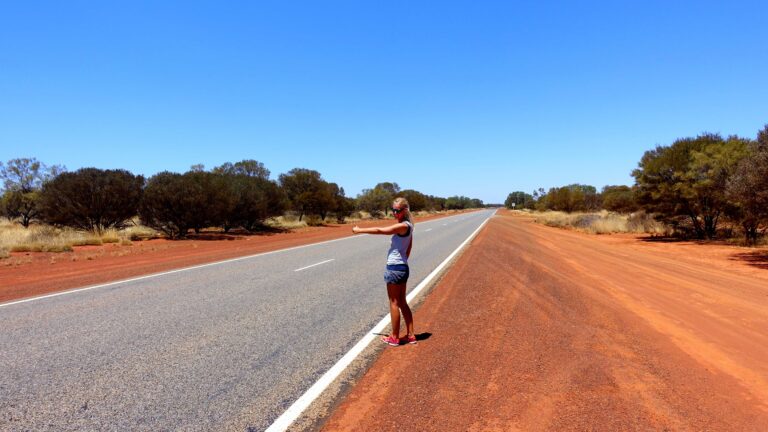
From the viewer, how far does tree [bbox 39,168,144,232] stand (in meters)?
24.1

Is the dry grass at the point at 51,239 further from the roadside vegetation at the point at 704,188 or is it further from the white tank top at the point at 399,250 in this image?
the roadside vegetation at the point at 704,188

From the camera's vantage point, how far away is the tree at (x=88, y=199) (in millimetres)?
24109

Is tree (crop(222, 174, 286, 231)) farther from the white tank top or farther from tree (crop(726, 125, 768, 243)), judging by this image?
tree (crop(726, 125, 768, 243))

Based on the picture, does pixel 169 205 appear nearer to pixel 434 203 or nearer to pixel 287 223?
pixel 287 223

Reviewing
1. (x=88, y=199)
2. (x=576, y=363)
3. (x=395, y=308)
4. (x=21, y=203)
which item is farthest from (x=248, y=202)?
(x=576, y=363)

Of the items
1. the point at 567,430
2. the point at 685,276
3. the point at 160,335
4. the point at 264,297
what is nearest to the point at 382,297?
the point at 264,297

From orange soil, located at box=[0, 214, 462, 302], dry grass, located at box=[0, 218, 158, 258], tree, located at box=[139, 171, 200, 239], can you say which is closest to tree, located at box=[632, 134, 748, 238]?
orange soil, located at box=[0, 214, 462, 302]

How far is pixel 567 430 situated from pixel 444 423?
3.09ft

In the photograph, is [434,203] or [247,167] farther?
[434,203]

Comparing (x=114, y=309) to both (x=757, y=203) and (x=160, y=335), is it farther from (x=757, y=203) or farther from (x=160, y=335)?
(x=757, y=203)

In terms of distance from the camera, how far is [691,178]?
2023 cm

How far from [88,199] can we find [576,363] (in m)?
27.6

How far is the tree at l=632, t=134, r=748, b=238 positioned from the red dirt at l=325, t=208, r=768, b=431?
11353 mm

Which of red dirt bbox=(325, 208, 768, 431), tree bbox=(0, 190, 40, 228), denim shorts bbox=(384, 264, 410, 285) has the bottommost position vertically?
red dirt bbox=(325, 208, 768, 431)
